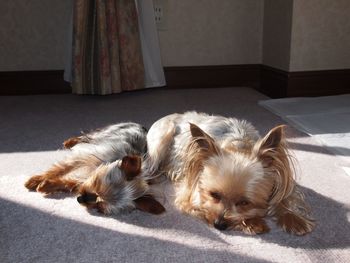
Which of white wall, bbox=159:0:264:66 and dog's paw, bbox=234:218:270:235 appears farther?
white wall, bbox=159:0:264:66

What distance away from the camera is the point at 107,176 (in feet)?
5.23

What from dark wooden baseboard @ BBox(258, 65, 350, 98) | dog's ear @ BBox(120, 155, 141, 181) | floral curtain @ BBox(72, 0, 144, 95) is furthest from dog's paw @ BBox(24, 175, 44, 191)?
dark wooden baseboard @ BBox(258, 65, 350, 98)

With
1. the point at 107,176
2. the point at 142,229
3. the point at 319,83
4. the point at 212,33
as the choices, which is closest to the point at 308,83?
the point at 319,83

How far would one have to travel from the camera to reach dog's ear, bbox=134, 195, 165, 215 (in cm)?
153

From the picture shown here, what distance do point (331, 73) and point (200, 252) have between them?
2834 mm

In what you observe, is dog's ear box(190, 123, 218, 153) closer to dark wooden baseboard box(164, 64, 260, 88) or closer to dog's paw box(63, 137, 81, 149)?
dog's paw box(63, 137, 81, 149)

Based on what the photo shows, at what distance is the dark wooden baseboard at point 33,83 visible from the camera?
3766 mm

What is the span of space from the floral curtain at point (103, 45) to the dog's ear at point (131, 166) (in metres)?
1.86

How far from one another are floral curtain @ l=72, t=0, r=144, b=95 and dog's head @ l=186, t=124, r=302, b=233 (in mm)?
1991

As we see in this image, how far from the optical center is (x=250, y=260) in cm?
122

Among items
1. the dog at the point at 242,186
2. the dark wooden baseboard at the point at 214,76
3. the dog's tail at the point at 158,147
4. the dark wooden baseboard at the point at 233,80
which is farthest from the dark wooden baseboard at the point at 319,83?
the dog at the point at 242,186

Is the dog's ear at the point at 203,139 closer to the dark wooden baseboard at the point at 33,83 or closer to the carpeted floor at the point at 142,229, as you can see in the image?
the carpeted floor at the point at 142,229

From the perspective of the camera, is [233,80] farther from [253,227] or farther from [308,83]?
[253,227]

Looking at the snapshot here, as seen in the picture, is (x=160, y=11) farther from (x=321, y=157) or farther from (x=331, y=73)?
(x=321, y=157)
